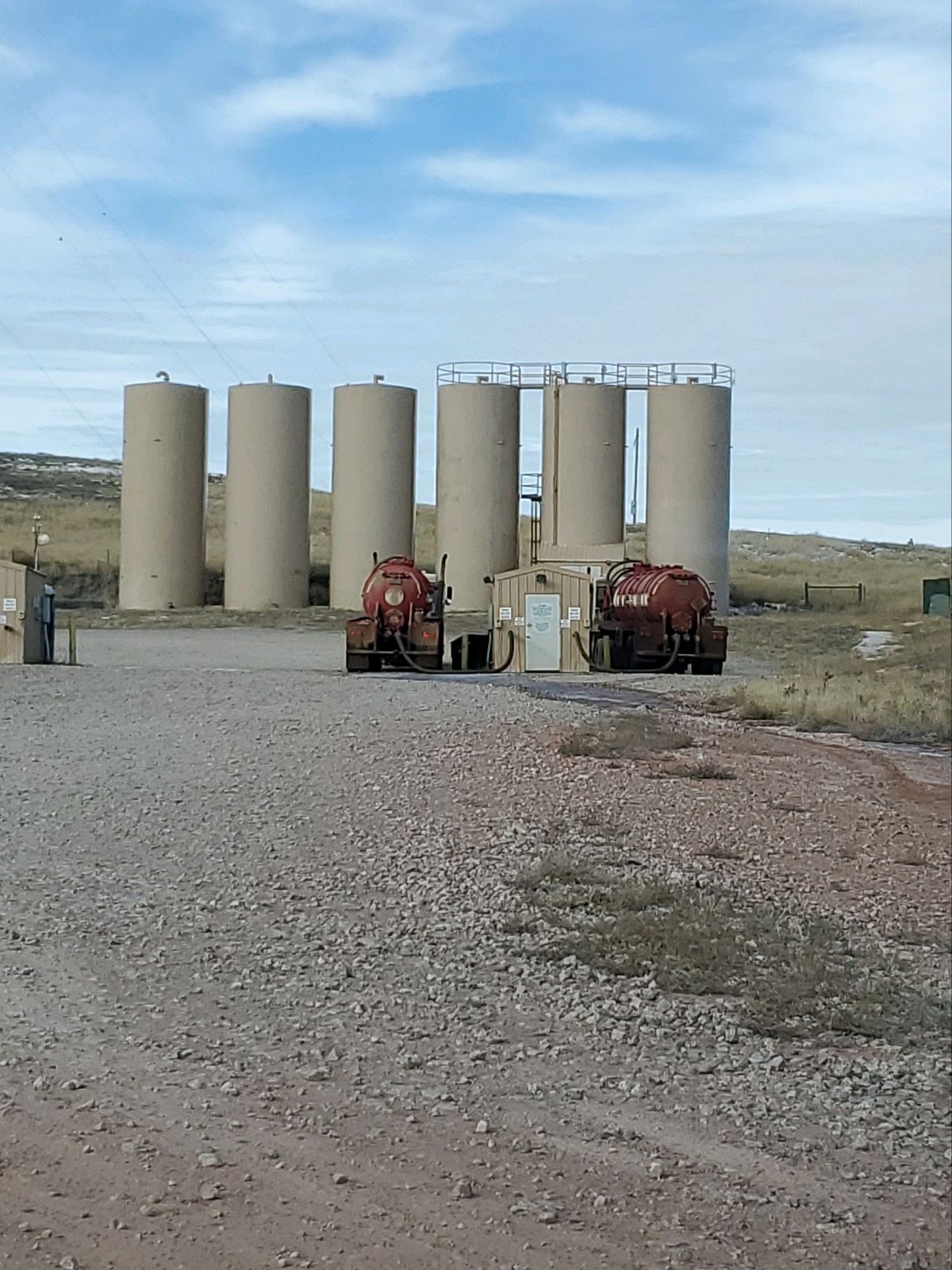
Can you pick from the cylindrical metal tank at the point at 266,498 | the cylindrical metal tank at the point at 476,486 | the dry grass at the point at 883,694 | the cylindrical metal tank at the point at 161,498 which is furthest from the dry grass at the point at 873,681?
the cylindrical metal tank at the point at 161,498

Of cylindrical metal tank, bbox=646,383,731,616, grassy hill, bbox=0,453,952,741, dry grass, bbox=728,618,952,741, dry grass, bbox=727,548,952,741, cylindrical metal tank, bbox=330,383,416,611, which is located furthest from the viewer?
cylindrical metal tank, bbox=330,383,416,611

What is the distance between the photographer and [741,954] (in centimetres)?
736

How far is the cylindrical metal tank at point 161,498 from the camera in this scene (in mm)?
43781

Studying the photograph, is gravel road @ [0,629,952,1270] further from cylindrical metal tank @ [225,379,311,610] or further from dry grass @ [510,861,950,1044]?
cylindrical metal tank @ [225,379,311,610]

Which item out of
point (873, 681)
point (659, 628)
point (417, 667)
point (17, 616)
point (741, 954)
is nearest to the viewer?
point (873, 681)

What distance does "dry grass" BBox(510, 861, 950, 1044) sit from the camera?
638cm

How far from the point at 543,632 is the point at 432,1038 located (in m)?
20.7

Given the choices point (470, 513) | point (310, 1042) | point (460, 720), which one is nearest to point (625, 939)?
point (310, 1042)

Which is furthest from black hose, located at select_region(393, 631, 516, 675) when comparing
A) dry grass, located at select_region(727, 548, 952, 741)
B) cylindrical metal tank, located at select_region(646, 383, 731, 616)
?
cylindrical metal tank, located at select_region(646, 383, 731, 616)

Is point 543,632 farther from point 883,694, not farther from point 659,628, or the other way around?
point 883,694

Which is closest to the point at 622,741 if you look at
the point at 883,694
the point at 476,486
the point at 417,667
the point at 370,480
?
the point at 883,694

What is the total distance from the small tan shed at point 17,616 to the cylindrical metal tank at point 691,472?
71.8 feet

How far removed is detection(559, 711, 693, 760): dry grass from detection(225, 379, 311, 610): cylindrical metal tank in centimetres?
2996

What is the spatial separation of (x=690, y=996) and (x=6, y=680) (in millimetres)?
14840
